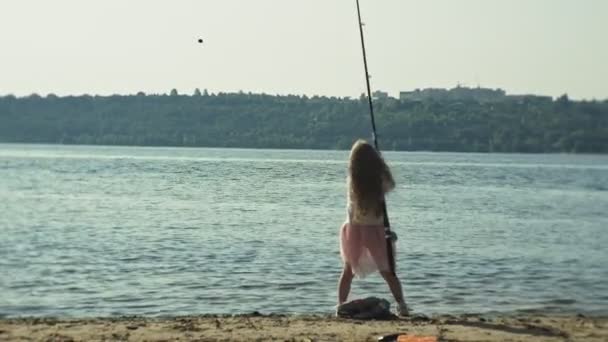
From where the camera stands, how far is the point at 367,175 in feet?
33.5

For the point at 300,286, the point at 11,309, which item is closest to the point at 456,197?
the point at 300,286

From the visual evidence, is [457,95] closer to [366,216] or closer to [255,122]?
[255,122]

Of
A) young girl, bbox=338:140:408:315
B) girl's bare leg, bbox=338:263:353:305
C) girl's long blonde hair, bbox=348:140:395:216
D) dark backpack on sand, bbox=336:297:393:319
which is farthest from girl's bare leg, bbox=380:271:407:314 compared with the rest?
girl's long blonde hair, bbox=348:140:395:216

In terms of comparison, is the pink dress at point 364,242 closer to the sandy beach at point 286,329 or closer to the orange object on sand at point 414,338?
the sandy beach at point 286,329

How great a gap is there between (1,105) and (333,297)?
284 feet

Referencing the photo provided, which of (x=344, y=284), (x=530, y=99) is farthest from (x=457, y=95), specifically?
(x=344, y=284)

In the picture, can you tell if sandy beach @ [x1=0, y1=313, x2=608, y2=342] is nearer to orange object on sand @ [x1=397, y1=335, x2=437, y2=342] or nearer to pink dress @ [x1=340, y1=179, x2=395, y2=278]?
orange object on sand @ [x1=397, y1=335, x2=437, y2=342]

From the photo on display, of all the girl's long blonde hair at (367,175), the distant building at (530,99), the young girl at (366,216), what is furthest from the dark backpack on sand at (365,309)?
the distant building at (530,99)

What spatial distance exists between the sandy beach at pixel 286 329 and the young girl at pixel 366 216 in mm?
541

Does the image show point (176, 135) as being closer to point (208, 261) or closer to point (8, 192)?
point (8, 192)

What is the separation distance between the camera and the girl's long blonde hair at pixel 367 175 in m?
10.2

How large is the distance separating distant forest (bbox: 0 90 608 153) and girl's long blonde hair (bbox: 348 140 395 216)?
47702 millimetres

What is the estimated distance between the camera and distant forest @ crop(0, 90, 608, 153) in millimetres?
67812

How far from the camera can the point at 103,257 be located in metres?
17.7
